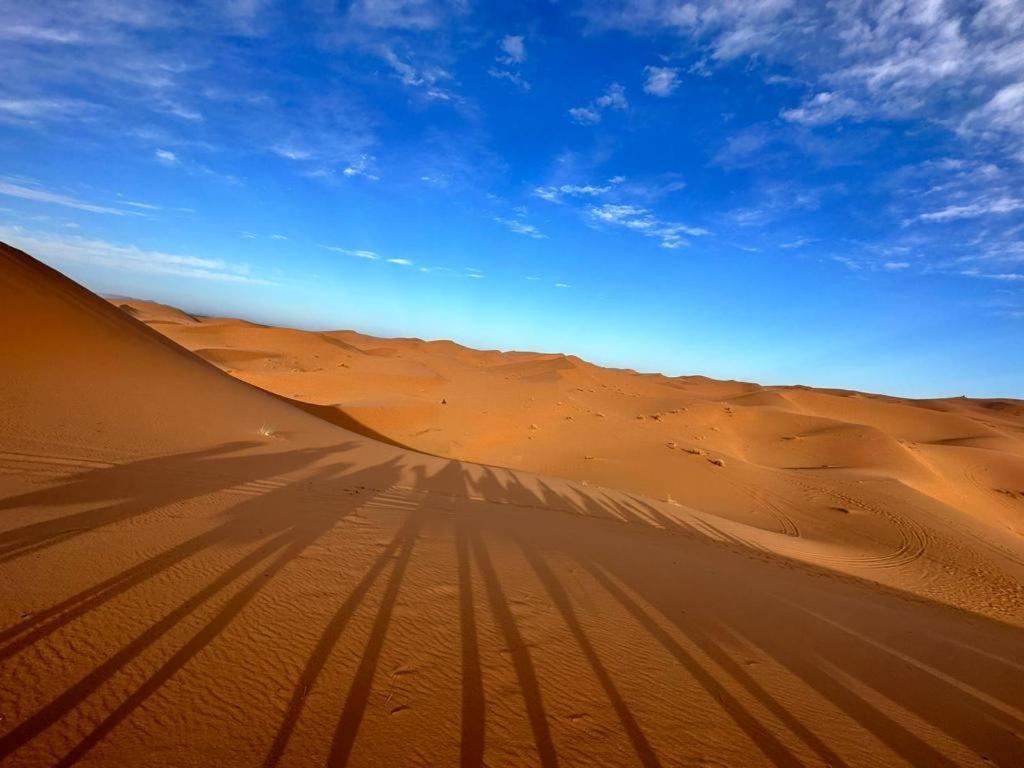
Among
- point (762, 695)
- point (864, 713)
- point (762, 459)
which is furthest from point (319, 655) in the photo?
point (762, 459)

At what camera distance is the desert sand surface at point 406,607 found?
199 cm

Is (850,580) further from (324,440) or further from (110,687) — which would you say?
(324,440)

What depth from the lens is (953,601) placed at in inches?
250

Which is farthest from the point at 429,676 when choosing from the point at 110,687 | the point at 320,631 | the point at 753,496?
the point at 753,496

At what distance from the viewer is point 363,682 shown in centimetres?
223

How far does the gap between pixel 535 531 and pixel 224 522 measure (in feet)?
10.5

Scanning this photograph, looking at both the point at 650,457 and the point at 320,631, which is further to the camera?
the point at 650,457

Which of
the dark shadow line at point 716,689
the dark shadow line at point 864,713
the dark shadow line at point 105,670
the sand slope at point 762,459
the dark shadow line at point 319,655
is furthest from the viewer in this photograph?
the sand slope at point 762,459

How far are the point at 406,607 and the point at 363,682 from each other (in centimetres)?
76

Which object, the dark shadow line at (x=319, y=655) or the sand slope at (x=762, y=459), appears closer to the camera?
the dark shadow line at (x=319, y=655)

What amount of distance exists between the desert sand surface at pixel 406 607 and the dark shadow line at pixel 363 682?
1cm

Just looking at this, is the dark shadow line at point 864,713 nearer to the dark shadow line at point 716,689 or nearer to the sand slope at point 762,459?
the dark shadow line at point 716,689

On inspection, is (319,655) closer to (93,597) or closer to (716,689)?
(93,597)

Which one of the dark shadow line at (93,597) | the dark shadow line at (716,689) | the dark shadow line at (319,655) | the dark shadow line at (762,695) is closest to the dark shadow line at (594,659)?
the dark shadow line at (716,689)
